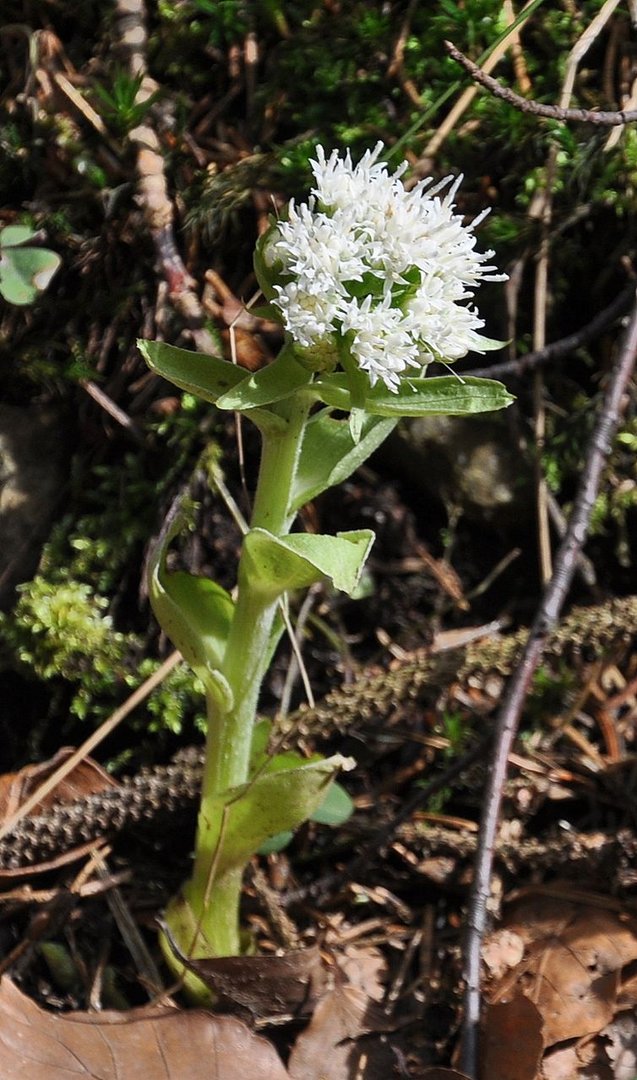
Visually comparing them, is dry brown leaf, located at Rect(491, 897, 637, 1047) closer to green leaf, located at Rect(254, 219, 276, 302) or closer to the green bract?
the green bract

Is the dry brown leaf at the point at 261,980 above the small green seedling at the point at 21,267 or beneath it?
beneath

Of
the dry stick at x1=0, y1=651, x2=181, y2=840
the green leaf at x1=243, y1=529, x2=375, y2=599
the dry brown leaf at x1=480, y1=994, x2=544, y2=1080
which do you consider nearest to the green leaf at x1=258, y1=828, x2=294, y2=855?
the dry stick at x1=0, y1=651, x2=181, y2=840

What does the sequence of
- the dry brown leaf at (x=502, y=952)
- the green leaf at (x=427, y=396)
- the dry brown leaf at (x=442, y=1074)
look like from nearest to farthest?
the green leaf at (x=427, y=396)
the dry brown leaf at (x=442, y=1074)
the dry brown leaf at (x=502, y=952)

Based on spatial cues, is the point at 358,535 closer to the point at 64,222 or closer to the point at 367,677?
the point at 367,677

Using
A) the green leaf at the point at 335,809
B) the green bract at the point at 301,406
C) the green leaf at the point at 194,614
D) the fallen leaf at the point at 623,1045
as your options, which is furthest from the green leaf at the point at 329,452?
the fallen leaf at the point at 623,1045

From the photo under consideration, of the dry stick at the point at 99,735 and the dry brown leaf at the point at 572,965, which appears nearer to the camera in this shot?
the dry brown leaf at the point at 572,965

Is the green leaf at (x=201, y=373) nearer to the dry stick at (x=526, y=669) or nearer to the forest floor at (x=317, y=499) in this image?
the forest floor at (x=317, y=499)
